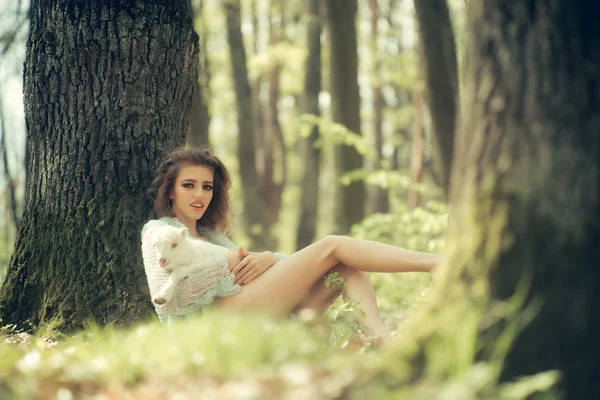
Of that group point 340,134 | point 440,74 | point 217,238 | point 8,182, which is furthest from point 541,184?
point 8,182

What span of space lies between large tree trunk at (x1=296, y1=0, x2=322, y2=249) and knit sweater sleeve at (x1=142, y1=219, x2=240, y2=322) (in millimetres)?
9139

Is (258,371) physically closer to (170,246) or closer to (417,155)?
(170,246)

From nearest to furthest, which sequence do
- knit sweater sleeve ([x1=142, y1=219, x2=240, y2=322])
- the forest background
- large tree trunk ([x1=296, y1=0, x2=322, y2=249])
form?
1. the forest background
2. knit sweater sleeve ([x1=142, y1=219, x2=240, y2=322])
3. large tree trunk ([x1=296, y1=0, x2=322, y2=249])

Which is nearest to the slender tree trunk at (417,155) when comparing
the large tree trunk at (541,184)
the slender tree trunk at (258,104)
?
the slender tree trunk at (258,104)

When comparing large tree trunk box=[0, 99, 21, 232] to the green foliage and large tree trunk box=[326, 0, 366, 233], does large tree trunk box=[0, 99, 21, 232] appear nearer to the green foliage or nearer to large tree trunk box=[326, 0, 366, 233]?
the green foliage

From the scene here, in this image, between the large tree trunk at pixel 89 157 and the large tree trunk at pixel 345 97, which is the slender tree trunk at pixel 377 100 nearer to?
the large tree trunk at pixel 345 97

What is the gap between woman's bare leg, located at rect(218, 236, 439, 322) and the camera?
14.4ft

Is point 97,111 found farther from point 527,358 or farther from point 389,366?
point 527,358

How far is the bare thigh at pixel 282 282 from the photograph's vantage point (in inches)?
173

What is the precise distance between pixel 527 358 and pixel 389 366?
1.73 ft

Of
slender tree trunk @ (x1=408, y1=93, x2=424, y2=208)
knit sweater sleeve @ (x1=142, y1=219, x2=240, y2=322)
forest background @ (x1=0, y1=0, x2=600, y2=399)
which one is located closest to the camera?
forest background @ (x1=0, y1=0, x2=600, y2=399)

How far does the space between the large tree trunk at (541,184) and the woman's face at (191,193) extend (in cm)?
261

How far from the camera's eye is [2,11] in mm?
8094

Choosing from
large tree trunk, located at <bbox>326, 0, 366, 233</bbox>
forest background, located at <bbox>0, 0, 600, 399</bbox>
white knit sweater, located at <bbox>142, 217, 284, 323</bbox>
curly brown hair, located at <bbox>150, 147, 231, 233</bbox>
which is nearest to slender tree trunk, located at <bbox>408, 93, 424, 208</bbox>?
large tree trunk, located at <bbox>326, 0, 366, 233</bbox>
